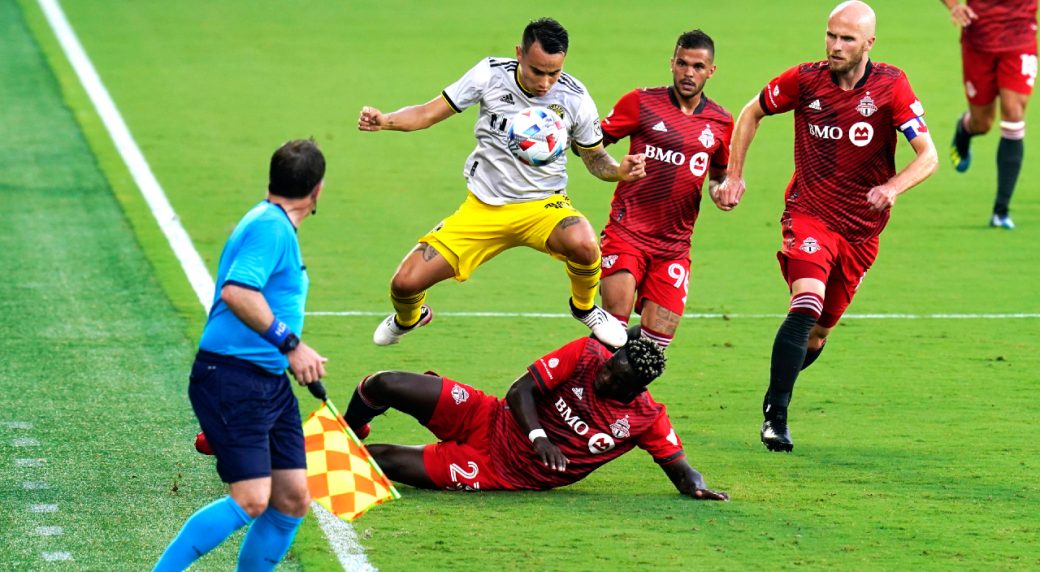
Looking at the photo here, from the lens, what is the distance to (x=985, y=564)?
287 inches

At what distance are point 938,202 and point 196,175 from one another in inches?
300

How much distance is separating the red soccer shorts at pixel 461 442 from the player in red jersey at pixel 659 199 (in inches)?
74.8

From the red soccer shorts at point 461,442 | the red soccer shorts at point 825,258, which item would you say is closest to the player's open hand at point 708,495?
the red soccer shorts at point 461,442

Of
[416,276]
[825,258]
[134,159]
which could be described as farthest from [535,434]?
[134,159]

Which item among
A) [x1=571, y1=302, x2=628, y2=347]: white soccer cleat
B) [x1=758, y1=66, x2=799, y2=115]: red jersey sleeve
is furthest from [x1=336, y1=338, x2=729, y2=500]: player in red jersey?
[x1=758, y1=66, x2=799, y2=115]: red jersey sleeve

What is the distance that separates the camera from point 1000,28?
15625mm

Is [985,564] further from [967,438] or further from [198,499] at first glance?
[198,499]

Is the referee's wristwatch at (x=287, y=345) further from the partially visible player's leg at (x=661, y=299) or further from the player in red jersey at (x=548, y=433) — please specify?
the partially visible player's leg at (x=661, y=299)

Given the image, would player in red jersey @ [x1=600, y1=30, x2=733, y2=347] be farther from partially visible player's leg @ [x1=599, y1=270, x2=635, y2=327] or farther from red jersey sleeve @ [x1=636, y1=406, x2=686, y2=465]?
red jersey sleeve @ [x1=636, y1=406, x2=686, y2=465]

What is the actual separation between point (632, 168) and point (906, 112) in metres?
1.59

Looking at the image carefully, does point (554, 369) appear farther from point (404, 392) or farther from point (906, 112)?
point (906, 112)

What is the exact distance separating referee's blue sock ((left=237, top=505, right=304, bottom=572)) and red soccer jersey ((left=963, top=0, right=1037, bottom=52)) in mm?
10921

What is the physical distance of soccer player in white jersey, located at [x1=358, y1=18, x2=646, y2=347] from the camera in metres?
9.52

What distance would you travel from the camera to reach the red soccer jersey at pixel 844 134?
955 cm
